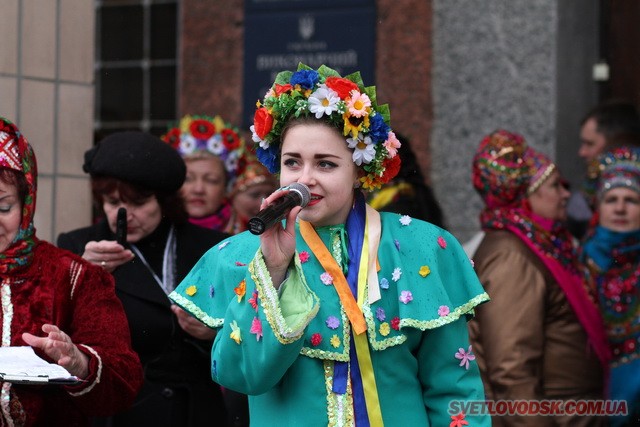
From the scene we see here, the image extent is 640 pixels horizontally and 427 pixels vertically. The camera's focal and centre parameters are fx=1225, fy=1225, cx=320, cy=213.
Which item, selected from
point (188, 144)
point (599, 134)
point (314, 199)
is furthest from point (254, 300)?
point (599, 134)

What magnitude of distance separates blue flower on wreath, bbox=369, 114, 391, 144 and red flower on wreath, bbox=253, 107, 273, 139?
11.5 inches

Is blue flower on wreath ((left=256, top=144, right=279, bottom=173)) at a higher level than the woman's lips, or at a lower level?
higher

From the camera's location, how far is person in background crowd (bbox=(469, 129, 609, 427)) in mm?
5332

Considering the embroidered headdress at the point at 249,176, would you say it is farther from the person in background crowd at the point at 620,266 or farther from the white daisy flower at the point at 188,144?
the person in background crowd at the point at 620,266

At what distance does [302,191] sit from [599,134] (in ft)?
14.1

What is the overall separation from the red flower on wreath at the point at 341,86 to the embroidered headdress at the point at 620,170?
2.97m

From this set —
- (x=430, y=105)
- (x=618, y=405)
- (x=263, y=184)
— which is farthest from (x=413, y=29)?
(x=618, y=405)

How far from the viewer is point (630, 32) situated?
803cm

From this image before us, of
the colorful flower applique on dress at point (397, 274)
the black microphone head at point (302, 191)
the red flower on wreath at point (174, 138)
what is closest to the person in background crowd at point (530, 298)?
the red flower on wreath at point (174, 138)

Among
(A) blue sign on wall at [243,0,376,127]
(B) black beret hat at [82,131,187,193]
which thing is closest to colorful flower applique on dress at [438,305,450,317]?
(B) black beret hat at [82,131,187,193]

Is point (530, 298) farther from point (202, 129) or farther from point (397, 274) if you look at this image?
point (202, 129)

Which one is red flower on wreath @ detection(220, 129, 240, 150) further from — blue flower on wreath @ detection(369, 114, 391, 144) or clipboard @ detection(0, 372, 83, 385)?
clipboard @ detection(0, 372, 83, 385)

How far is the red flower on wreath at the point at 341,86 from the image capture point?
3.52 m

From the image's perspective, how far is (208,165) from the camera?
6.44 meters
